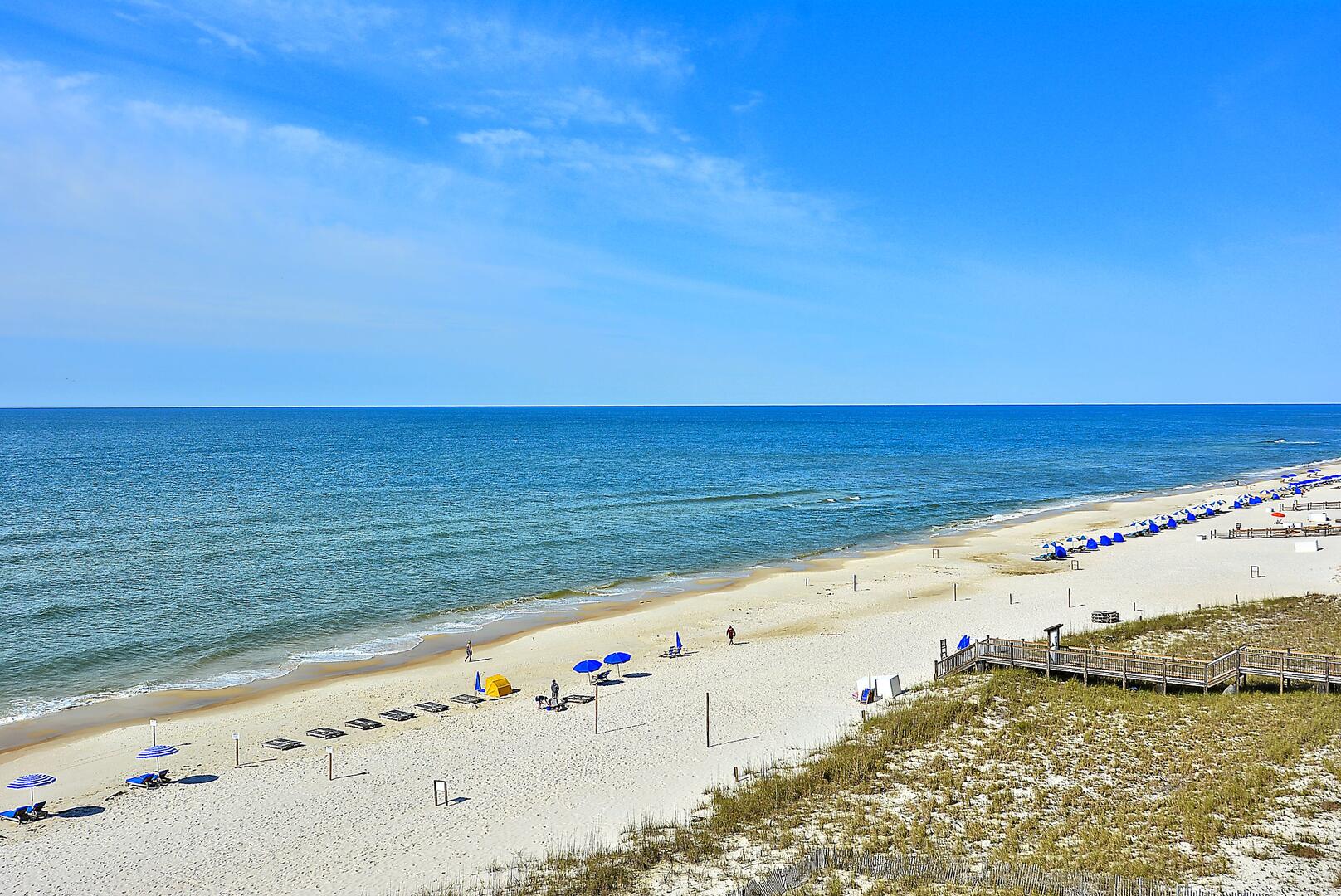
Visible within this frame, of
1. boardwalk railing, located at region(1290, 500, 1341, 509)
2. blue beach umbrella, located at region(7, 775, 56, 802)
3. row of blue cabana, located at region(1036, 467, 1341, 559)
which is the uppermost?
boardwalk railing, located at region(1290, 500, 1341, 509)

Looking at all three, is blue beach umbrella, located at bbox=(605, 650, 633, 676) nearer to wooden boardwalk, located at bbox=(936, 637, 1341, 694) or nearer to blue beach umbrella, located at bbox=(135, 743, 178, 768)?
wooden boardwalk, located at bbox=(936, 637, 1341, 694)

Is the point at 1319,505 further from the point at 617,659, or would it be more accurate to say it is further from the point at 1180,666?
the point at 617,659

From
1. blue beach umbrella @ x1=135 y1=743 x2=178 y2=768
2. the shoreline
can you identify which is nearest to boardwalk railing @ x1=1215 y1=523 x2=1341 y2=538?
the shoreline

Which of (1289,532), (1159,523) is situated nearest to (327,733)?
(1159,523)

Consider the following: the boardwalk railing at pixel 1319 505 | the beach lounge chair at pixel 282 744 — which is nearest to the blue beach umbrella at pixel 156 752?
the beach lounge chair at pixel 282 744

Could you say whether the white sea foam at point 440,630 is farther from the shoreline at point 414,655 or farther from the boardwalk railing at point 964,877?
the boardwalk railing at point 964,877

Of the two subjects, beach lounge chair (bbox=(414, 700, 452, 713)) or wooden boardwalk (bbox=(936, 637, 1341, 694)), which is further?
beach lounge chair (bbox=(414, 700, 452, 713))

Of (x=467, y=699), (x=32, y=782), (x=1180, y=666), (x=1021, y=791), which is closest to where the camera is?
(x=1021, y=791)

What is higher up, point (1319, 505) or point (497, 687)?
point (1319, 505)
